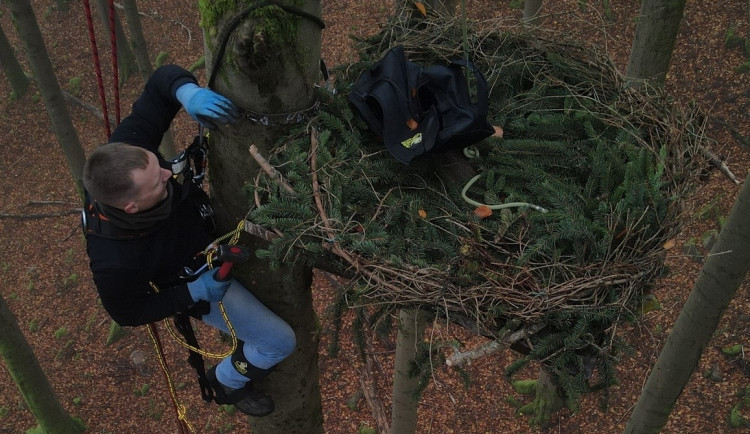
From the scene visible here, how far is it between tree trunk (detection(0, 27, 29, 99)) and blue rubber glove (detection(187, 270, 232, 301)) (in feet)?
33.9

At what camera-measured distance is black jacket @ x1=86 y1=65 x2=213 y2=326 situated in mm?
2506

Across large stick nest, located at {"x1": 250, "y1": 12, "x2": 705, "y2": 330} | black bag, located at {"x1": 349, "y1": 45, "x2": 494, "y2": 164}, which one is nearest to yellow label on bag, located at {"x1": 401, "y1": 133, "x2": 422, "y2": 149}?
black bag, located at {"x1": 349, "y1": 45, "x2": 494, "y2": 164}

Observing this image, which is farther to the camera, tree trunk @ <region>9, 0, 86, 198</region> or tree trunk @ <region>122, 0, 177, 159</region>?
tree trunk @ <region>122, 0, 177, 159</region>

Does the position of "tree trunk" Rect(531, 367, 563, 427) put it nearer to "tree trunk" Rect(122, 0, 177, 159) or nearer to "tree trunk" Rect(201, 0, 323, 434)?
"tree trunk" Rect(201, 0, 323, 434)

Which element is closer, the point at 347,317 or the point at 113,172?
the point at 113,172

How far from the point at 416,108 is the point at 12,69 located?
10732 mm

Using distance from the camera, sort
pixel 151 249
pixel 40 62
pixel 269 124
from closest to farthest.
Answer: pixel 269 124 < pixel 151 249 < pixel 40 62

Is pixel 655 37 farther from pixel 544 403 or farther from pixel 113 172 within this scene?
pixel 113 172

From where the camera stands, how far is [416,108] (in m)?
2.87

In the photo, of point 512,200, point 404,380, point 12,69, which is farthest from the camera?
point 12,69

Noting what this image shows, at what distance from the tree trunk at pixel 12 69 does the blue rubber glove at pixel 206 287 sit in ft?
33.9

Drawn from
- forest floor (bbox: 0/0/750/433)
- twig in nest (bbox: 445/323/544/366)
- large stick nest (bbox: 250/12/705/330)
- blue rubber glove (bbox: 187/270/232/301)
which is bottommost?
forest floor (bbox: 0/0/750/433)

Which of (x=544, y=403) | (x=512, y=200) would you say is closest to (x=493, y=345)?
(x=512, y=200)

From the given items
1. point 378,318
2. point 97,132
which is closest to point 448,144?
point 378,318
